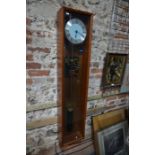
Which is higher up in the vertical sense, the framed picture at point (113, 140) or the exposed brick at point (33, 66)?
the exposed brick at point (33, 66)

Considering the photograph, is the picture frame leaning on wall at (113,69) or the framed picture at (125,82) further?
the framed picture at (125,82)

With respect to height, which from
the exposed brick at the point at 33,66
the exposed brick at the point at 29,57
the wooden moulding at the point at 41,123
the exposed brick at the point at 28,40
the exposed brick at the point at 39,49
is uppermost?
the exposed brick at the point at 28,40

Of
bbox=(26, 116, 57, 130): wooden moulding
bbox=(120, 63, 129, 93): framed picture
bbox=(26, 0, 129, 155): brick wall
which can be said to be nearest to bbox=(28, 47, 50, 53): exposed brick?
bbox=(26, 0, 129, 155): brick wall

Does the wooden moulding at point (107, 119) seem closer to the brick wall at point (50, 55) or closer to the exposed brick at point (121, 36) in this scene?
the brick wall at point (50, 55)

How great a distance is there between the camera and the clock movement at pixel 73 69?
3.88 ft

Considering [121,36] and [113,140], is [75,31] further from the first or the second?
[113,140]

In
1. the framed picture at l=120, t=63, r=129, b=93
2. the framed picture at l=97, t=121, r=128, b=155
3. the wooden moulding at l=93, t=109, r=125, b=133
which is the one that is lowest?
the framed picture at l=97, t=121, r=128, b=155

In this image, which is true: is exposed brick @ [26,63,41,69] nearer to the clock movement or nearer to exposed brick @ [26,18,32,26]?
the clock movement

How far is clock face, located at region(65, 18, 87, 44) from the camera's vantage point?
119 cm

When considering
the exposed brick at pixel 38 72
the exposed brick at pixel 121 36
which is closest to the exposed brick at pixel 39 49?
the exposed brick at pixel 38 72

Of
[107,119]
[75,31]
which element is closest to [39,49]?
[75,31]

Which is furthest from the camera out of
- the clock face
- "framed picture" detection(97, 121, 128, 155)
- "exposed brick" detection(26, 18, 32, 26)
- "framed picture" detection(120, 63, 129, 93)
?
"framed picture" detection(120, 63, 129, 93)

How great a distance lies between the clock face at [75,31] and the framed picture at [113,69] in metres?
0.39
